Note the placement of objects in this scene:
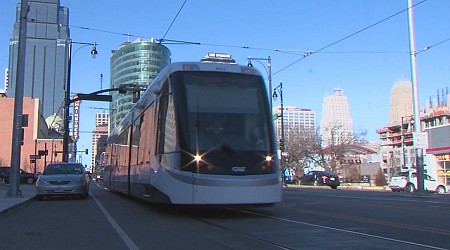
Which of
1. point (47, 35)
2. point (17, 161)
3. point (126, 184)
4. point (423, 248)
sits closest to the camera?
point (423, 248)

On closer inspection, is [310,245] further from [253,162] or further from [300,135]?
[300,135]

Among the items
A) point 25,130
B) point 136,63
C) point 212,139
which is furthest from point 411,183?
point 25,130

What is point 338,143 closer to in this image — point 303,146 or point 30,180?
point 303,146

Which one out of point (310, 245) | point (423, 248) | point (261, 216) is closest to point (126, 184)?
point (261, 216)

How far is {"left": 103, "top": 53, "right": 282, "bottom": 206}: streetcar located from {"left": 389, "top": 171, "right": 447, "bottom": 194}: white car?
25.4 metres

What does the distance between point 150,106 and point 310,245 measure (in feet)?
24.9

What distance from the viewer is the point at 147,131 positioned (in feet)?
46.5

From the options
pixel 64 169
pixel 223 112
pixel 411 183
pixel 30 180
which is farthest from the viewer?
pixel 30 180

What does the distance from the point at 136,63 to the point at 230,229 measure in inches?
1271

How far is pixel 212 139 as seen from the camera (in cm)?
1140

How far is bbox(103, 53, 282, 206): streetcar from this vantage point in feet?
36.3

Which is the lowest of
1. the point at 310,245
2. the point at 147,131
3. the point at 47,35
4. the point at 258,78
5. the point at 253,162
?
the point at 310,245

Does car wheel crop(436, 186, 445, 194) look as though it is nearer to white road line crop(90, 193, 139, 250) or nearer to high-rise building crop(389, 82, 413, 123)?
white road line crop(90, 193, 139, 250)

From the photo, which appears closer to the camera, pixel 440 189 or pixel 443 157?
pixel 440 189
